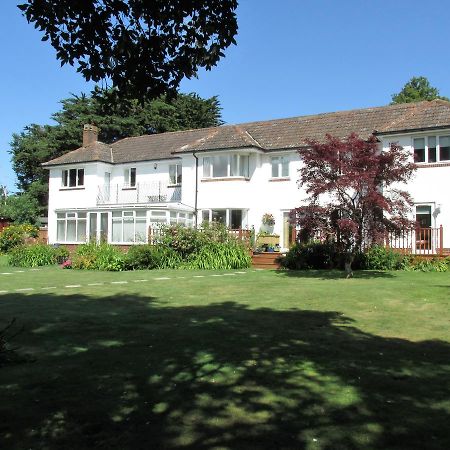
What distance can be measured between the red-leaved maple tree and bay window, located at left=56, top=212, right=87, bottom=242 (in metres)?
20.6

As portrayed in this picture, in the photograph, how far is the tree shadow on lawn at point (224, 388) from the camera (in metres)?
4.04

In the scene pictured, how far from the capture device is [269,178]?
29188 millimetres

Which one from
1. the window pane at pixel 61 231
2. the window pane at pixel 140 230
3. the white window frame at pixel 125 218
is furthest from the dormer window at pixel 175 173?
the window pane at pixel 61 231

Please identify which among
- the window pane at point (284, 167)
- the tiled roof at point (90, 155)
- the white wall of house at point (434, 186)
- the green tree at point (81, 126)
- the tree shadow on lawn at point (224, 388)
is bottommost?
the tree shadow on lawn at point (224, 388)

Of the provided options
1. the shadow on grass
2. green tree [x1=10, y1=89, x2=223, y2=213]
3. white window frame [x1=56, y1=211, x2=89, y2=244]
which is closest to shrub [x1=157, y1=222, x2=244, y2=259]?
the shadow on grass

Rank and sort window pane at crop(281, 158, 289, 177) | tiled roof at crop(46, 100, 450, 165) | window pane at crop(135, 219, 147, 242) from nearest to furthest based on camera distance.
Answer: tiled roof at crop(46, 100, 450, 165) → window pane at crop(281, 158, 289, 177) → window pane at crop(135, 219, 147, 242)

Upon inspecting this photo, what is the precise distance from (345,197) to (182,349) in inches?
466

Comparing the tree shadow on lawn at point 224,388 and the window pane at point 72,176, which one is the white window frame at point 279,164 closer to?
the window pane at point 72,176

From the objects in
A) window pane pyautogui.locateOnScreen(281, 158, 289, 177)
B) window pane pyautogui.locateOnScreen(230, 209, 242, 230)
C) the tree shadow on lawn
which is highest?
window pane pyautogui.locateOnScreen(281, 158, 289, 177)

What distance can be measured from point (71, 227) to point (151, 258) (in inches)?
547

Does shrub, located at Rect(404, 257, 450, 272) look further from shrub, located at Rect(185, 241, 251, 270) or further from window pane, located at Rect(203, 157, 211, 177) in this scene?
window pane, located at Rect(203, 157, 211, 177)

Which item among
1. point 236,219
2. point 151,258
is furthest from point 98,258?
point 236,219

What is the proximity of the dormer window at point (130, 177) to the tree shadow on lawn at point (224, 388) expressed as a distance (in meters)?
27.4

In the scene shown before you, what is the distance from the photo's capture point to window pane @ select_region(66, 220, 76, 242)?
34.4m
